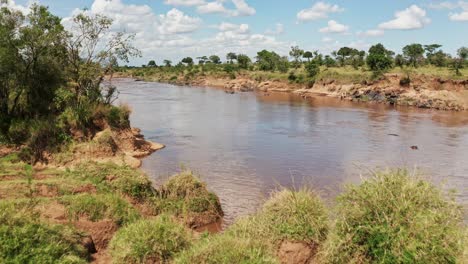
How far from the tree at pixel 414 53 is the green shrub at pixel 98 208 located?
82629 mm

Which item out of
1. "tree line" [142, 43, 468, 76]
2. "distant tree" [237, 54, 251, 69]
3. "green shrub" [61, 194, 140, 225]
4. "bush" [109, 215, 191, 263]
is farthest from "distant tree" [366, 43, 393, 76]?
"bush" [109, 215, 191, 263]

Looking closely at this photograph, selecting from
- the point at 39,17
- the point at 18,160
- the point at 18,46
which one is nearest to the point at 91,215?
the point at 18,160

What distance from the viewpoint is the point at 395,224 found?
10023 mm

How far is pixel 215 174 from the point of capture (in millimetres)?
25656

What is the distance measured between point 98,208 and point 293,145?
22916mm

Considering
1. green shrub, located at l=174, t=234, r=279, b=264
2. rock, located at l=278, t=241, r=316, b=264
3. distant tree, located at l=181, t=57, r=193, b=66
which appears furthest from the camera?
distant tree, located at l=181, t=57, r=193, b=66

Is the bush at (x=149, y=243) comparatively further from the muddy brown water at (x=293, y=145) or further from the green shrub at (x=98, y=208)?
the muddy brown water at (x=293, y=145)

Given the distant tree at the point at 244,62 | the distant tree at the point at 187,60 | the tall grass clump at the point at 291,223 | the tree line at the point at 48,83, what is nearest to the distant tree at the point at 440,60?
the distant tree at the point at 244,62

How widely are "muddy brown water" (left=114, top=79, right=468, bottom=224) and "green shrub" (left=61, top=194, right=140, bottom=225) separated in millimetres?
4895

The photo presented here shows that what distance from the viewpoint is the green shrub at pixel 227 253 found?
10000 mm

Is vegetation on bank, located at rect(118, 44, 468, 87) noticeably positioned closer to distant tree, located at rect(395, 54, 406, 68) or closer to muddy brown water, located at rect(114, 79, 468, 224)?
distant tree, located at rect(395, 54, 406, 68)

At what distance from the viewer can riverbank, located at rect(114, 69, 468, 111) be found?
63.3 m

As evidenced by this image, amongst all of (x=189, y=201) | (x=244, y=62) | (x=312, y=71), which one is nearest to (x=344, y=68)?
(x=312, y=71)

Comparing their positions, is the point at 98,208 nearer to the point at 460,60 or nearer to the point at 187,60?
the point at 460,60
